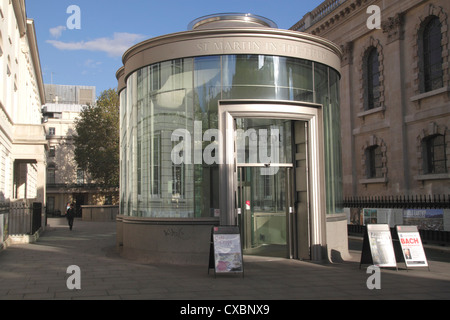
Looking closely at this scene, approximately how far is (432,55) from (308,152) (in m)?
16.4

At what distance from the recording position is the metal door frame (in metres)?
12.4

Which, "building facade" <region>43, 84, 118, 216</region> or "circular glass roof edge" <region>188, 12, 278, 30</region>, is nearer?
"circular glass roof edge" <region>188, 12, 278, 30</region>

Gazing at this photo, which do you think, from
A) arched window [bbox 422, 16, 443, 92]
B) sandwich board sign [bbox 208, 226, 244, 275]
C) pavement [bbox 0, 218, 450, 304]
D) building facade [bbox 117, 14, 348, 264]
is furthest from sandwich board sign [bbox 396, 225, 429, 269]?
arched window [bbox 422, 16, 443, 92]

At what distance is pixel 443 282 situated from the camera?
9.88 meters

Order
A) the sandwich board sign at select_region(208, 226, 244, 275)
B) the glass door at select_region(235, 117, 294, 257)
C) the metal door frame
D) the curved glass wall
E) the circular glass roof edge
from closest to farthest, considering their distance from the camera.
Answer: the sandwich board sign at select_region(208, 226, 244, 275) → the metal door frame → the curved glass wall → the glass door at select_region(235, 117, 294, 257) → the circular glass roof edge

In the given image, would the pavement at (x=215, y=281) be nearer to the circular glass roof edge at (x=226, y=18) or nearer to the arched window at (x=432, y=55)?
the circular glass roof edge at (x=226, y=18)

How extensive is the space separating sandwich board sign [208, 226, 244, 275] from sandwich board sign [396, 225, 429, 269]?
13.5 ft

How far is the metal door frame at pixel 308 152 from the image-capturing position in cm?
1241

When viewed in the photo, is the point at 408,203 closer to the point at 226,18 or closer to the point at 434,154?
the point at 434,154

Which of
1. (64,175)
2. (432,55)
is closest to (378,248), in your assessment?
(432,55)

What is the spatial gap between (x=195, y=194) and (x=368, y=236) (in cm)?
460

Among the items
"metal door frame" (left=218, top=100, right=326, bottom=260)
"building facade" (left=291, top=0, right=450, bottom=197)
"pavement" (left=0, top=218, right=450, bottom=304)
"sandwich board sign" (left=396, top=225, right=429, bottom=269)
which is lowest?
"pavement" (left=0, top=218, right=450, bottom=304)

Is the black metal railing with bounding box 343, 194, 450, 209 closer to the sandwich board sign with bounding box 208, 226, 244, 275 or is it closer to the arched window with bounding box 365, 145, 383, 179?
the arched window with bounding box 365, 145, 383, 179
